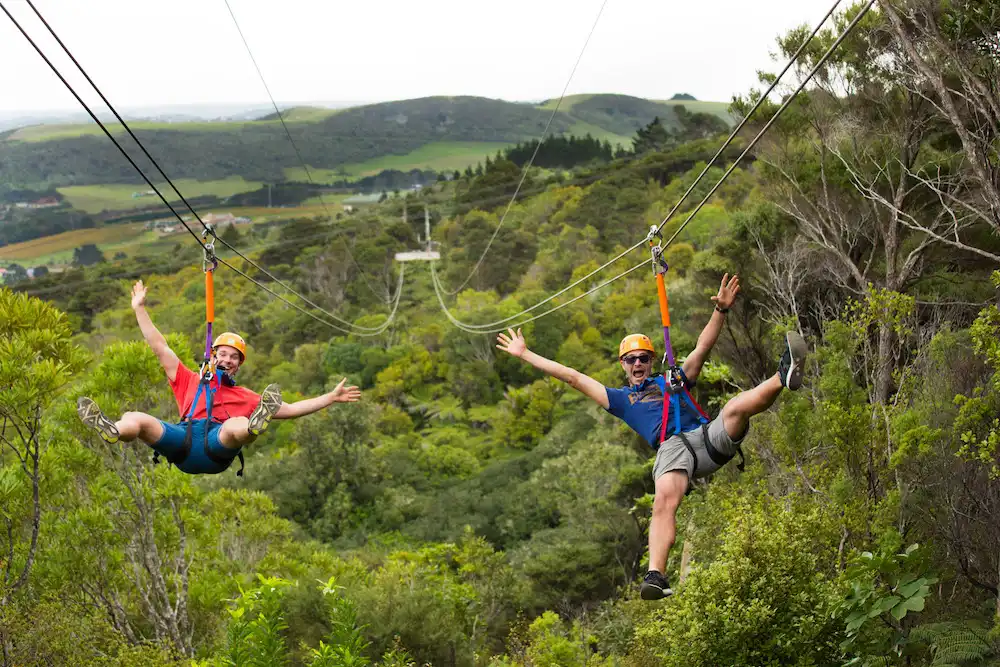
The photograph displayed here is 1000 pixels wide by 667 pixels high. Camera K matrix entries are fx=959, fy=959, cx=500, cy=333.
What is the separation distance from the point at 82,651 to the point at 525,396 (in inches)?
1169

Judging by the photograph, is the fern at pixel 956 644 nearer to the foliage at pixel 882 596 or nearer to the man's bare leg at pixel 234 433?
the foliage at pixel 882 596

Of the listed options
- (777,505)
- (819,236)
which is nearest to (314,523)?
(819,236)

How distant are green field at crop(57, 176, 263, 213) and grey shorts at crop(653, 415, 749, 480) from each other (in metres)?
120

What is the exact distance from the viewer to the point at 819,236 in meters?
16.2

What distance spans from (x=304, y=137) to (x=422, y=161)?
2172 cm

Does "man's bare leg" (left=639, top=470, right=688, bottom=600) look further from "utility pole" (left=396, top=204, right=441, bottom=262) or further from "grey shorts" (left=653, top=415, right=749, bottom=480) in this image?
"utility pole" (left=396, top=204, right=441, bottom=262)

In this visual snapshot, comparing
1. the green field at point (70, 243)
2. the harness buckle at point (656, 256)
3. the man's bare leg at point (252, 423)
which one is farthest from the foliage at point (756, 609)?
the green field at point (70, 243)

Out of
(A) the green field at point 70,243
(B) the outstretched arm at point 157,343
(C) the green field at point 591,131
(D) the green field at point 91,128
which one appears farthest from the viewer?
(D) the green field at point 91,128

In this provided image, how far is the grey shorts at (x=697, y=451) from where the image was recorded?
17.5 ft

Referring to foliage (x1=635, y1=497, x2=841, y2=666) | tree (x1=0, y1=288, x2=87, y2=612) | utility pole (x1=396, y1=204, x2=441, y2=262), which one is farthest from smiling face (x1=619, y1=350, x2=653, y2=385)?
utility pole (x1=396, y1=204, x2=441, y2=262)

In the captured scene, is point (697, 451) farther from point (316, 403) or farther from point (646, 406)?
point (316, 403)

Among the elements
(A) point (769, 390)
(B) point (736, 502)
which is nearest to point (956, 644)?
(B) point (736, 502)

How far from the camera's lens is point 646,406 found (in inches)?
228

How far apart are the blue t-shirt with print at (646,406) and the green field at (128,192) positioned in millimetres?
119317
